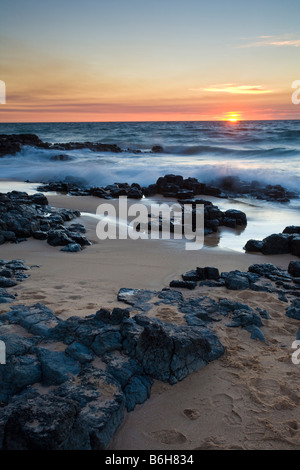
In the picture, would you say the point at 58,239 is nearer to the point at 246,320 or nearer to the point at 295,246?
the point at 246,320

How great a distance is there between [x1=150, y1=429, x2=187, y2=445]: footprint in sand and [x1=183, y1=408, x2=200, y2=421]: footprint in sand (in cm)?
18

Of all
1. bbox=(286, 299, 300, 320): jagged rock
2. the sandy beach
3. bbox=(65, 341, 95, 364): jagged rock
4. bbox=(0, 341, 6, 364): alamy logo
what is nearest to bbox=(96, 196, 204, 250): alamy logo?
the sandy beach

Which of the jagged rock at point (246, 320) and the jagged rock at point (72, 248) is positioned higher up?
the jagged rock at point (72, 248)

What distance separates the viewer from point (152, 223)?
32.2ft

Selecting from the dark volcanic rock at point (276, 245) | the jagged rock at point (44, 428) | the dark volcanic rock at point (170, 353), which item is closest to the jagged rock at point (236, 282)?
the dark volcanic rock at point (170, 353)

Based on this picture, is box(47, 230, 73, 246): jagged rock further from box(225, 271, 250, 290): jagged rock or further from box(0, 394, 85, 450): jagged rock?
box(0, 394, 85, 450): jagged rock

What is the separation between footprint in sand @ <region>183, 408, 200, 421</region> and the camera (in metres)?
2.90

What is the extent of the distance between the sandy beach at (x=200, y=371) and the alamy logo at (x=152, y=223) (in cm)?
165

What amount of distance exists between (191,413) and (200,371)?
507 mm

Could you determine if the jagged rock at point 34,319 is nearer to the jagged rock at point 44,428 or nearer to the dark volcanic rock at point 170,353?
the dark volcanic rock at point 170,353

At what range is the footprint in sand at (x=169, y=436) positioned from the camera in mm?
2695

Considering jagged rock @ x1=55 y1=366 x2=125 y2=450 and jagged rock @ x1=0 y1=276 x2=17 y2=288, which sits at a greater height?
jagged rock @ x1=0 y1=276 x2=17 y2=288
